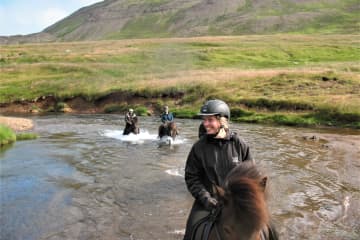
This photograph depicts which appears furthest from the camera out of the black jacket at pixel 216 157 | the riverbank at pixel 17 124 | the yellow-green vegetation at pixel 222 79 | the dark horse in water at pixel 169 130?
the yellow-green vegetation at pixel 222 79

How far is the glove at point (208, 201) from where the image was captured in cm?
525

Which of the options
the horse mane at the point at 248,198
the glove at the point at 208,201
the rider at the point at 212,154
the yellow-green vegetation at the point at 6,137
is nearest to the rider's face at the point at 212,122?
the rider at the point at 212,154

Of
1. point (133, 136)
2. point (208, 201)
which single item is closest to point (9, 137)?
point (133, 136)

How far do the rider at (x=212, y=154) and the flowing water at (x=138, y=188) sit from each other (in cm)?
513

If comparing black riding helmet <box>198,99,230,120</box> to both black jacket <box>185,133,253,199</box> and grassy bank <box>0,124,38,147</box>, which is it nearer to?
black jacket <box>185,133,253,199</box>

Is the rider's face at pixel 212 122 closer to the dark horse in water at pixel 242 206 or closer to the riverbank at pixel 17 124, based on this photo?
the dark horse in water at pixel 242 206

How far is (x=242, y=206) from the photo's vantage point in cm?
344

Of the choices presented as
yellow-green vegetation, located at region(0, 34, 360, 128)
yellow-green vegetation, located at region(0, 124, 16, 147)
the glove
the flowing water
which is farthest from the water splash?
the glove

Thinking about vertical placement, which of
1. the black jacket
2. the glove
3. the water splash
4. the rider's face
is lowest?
the water splash

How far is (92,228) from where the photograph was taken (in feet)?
37.6

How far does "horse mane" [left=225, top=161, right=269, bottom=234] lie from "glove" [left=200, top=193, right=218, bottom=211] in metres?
1.60

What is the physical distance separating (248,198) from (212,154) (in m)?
2.37

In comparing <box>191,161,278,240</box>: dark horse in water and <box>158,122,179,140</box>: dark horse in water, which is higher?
<box>191,161,278,240</box>: dark horse in water

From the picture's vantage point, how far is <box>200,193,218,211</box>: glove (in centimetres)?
525
